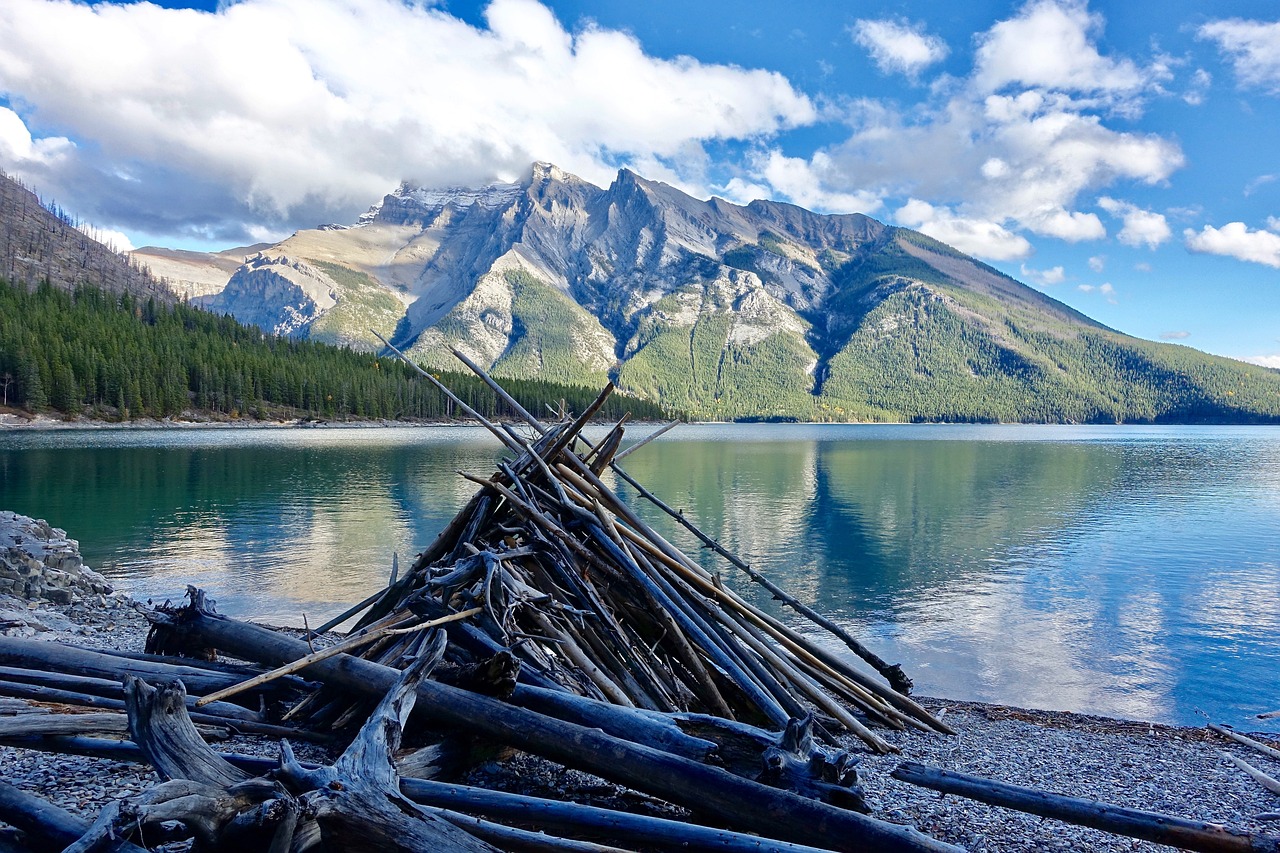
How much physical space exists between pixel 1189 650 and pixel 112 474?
198 ft

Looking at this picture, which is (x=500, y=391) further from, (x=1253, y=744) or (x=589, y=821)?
(x=1253, y=744)

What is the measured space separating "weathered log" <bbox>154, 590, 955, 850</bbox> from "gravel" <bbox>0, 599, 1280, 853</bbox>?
23.2 inches

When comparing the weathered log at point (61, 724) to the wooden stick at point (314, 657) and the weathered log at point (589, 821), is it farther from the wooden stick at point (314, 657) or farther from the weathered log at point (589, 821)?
the weathered log at point (589, 821)

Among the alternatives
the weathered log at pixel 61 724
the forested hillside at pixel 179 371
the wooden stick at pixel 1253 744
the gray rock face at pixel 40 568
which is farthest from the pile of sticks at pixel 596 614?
the forested hillside at pixel 179 371

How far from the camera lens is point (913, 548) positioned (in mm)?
33625

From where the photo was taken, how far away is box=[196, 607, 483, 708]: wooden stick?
5.71 meters

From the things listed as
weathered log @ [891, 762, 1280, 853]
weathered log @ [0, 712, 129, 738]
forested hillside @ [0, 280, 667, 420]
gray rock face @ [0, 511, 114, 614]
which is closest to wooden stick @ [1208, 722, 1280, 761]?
weathered log @ [891, 762, 1280, 853]

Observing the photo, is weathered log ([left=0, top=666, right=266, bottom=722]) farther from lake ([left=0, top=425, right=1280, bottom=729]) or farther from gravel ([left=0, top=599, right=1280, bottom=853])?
lake ([left=0, top=425, right=1280, bottom=729])

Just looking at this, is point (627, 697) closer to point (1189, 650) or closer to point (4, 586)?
point (4, 586)

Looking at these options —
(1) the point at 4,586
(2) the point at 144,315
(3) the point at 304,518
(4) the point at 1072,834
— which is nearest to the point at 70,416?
(2) the point at 144,315

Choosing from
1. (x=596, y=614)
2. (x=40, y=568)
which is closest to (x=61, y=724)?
(x=596, y=614)

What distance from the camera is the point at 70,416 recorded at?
10788 centimetres

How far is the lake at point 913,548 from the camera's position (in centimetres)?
1811

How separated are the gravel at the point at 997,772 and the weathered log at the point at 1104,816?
2.49 feet
